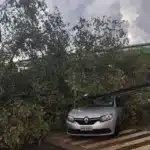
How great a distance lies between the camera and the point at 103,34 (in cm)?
1166

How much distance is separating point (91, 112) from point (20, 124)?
2.64m

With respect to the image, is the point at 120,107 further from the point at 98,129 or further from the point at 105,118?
the point at 98,129

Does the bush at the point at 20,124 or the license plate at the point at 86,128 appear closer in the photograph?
the bush at the point at 20,124

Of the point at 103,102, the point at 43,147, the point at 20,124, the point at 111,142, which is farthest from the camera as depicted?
the point at 103,102

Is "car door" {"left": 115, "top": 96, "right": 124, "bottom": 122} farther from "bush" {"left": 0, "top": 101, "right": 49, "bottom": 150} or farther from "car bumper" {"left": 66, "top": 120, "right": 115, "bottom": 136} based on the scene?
"bush" {"left": 0, "top": 101, "right": 49, "bottom": 150}

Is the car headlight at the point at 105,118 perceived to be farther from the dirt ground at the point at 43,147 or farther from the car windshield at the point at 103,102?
the dirt ground at the point at 43,147

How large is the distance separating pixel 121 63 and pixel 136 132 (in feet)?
8.28

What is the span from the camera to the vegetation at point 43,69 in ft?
32.6

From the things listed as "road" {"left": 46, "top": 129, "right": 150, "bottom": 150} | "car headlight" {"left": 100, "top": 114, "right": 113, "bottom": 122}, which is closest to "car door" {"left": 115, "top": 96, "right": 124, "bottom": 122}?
"road" {"left": 46, "top": 129, "right": 150, "bottom": 150}

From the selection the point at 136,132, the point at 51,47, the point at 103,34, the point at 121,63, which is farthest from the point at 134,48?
the point at 51,47

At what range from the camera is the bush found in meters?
9.53

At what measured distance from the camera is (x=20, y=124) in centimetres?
962

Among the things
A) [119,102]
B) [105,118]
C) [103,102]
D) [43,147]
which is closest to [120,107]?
[119,102]

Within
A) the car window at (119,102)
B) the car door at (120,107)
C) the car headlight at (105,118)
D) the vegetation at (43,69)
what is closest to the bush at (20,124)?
the vegetation at (43,69)
